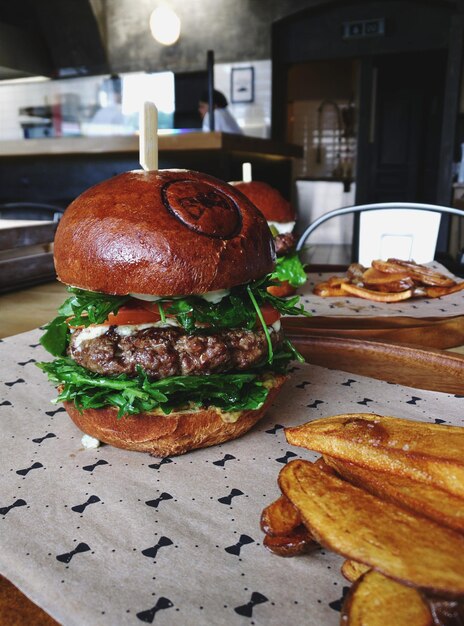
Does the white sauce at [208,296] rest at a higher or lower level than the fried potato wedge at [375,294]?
higher

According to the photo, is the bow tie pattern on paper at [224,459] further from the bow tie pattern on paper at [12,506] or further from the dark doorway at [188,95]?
the dark doorway at [188,95]

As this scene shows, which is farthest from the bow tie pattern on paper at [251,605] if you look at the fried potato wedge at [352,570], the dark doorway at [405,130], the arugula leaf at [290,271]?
the dark doorway at [405,130]

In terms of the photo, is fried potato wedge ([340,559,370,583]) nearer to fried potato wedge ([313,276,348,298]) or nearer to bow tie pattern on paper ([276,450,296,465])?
bow tie pattern on paper ([276,450,296,465])

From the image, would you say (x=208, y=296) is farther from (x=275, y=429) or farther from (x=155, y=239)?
(x=275, y=429)

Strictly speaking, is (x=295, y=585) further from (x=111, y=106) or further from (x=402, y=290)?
(x=111, y=106)

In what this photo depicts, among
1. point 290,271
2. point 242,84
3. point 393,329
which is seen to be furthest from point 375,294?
point 242,84

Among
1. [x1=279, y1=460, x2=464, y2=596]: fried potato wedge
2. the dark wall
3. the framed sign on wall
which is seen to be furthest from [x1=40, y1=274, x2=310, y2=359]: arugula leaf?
the framed sign on wall

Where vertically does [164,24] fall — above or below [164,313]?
above
